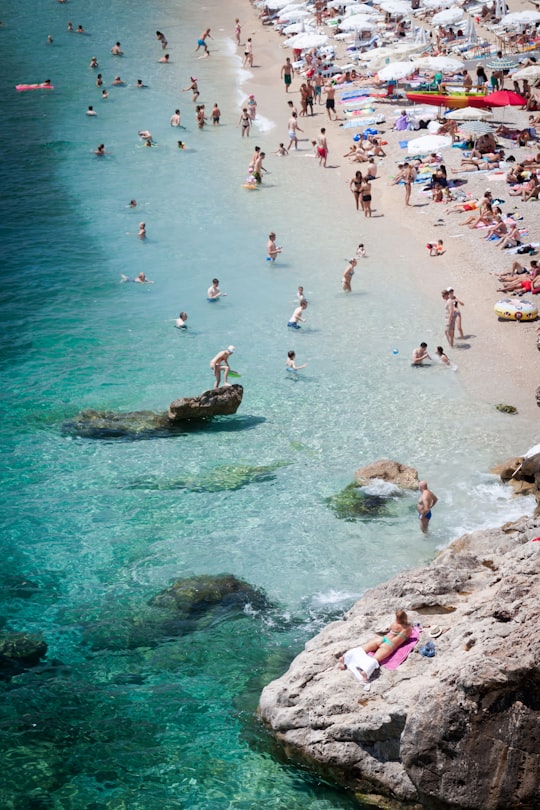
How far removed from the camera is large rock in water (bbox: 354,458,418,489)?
1938cm

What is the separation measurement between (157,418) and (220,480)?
299cm

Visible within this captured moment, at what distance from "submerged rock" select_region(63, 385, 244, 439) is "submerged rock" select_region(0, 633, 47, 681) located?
22.9 feet

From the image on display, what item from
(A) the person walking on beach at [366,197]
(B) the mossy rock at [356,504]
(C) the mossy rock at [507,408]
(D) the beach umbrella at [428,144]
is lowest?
(B) the mossy rock at [356,504]

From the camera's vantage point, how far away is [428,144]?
113 feet

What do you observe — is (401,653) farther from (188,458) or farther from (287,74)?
(287,74)

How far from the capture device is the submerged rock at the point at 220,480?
65.2 feet

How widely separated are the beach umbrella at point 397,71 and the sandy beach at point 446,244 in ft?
4.44

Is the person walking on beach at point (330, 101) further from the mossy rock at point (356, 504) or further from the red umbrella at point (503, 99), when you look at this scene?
the mossy rock at point (356, 504)

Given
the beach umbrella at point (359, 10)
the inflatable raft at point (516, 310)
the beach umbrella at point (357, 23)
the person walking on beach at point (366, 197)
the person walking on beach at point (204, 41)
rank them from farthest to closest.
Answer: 1. the person walking on beach at point (204, 41)
2. the beach umbrella at point (359, 10)
3. the beach umbrella at point (357, 23)
4. the person walking on beach at point (366, 197)
5. the inflatable raft at point (516, 310)

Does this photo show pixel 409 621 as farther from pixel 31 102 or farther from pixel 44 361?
pixel 31 102

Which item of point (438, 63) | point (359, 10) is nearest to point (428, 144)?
point (438, 63)

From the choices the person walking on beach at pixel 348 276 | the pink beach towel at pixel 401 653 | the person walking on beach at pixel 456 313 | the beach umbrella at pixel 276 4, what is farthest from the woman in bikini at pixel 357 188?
the beach umbrella at pixel 276 4

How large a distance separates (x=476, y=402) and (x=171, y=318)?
963 cm

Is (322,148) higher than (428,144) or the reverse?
the reverse
